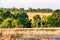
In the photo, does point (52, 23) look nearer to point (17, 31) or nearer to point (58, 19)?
point (58, 19)

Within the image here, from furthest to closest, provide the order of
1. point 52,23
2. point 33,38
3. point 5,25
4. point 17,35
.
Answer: point 52,23 → point 5,25 → point 17,35 → point 33,38

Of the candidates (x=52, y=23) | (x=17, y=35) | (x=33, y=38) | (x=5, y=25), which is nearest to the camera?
(x=33, y=38)

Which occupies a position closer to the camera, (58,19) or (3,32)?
(3,32)

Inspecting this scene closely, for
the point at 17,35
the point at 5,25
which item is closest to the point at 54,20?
the point at 5,25

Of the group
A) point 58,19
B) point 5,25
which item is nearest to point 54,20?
point 58,19

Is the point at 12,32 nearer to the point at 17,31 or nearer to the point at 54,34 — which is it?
the point at 17,31

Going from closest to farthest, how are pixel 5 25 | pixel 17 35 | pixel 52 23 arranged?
pixel 17 35 → pixel 5 25 → pixel 52 23

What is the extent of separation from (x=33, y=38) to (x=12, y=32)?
28.3 inches

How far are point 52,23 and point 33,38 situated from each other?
2935 millimetres

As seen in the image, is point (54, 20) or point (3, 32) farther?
point (54, 20)

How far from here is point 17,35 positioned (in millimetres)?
7180

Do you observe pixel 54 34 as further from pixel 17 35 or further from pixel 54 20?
pixel 54 20

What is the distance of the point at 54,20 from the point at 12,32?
3233mm

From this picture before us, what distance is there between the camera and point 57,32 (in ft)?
A: 24.0
